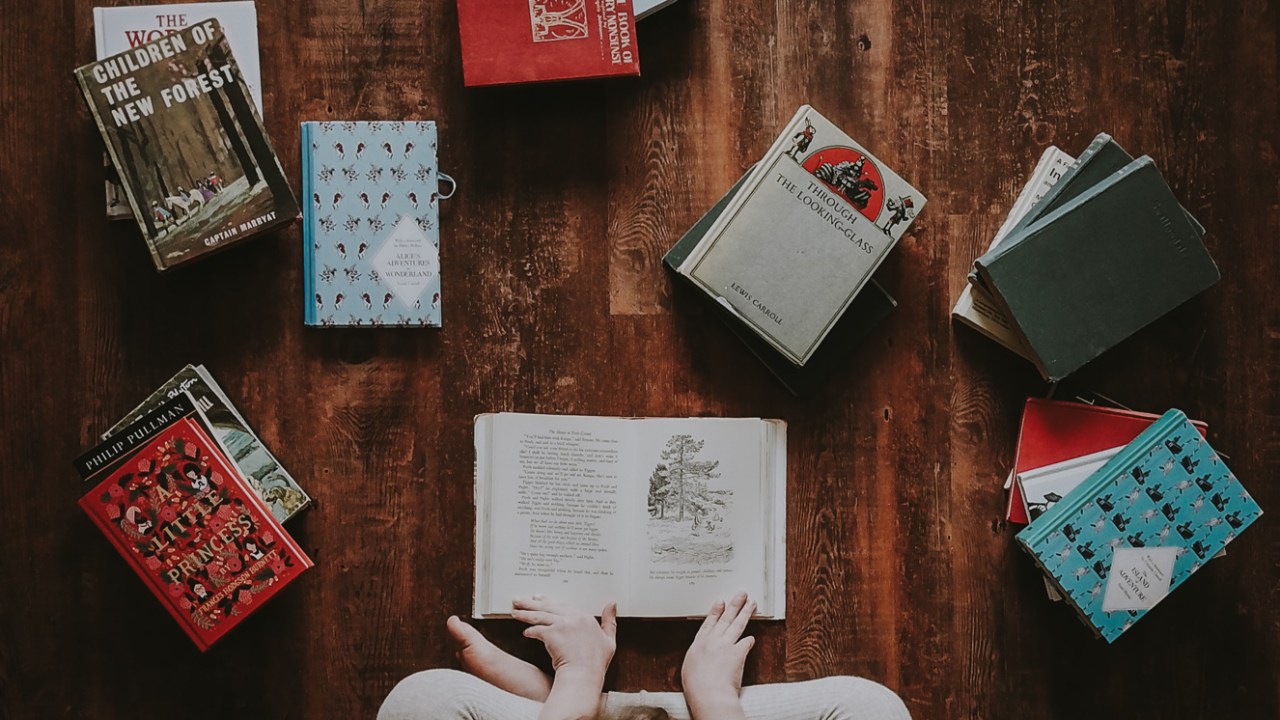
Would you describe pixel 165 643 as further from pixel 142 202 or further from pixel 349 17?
pixel 349 17

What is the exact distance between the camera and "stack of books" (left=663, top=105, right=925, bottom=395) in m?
Result: 1.18

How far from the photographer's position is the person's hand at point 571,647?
1.18 metres

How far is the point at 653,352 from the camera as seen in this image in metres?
1.26

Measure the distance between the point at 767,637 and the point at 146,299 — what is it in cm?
106

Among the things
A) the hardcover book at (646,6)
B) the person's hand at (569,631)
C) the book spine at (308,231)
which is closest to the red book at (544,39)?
the hardcover book at (646,6)

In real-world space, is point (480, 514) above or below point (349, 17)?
below

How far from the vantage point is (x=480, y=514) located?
124 cm

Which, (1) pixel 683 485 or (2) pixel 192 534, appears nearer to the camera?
(2) pixel 192 534

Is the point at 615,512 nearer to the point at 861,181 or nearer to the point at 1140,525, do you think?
the point at 861,181

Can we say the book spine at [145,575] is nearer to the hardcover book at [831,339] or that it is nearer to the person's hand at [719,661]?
the person's hand at [719,661]

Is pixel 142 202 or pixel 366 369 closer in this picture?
pixel 142 202

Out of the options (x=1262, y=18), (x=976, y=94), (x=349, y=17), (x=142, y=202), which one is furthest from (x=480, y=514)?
(x=1262, y=18)

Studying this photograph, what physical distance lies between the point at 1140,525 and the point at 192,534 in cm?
132

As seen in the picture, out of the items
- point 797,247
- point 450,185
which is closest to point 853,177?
point 797,247
